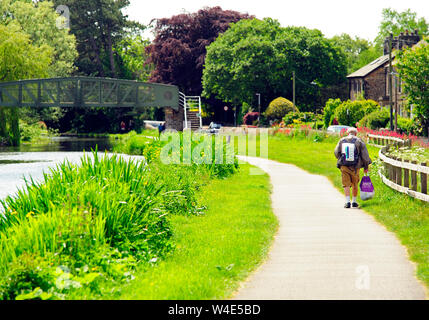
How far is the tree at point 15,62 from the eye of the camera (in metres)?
55.0

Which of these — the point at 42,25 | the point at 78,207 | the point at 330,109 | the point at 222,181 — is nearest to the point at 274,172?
the point at 222,181

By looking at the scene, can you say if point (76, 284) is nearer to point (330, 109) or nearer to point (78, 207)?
point (78, 207)

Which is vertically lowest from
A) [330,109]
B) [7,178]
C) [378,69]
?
[7,178]

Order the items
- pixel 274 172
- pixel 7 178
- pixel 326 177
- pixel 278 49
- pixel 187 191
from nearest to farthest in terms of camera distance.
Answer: pixel 187 191
pixel 326 177
pixel 274 172
pixel 7 178
pixel 278 49

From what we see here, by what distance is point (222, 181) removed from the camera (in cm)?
2267

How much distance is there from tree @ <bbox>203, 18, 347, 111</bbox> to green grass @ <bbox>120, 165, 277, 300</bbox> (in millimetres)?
60322

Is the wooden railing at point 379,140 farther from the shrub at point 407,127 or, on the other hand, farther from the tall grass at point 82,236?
the tall grass at point 82,236

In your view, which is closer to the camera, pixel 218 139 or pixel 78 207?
pixel 78 207

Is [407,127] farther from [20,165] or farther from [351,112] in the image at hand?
[20,165]

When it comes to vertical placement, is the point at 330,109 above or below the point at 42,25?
below

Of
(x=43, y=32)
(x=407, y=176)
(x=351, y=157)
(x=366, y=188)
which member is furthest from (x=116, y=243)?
(x=43, y=32)

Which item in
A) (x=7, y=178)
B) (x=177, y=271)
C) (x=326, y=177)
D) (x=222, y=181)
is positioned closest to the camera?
(x=177, y=271)

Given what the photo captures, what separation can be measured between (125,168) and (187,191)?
2.73m

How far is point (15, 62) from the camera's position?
57.3m
